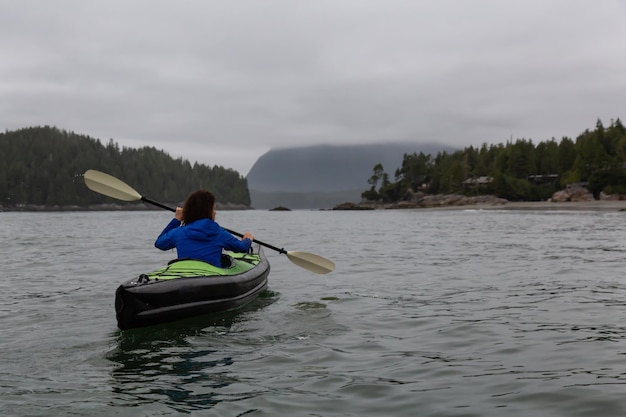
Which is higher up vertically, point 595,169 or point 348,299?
point 595,169

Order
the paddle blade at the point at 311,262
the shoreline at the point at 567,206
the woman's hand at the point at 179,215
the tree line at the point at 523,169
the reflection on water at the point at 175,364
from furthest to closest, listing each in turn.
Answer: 1. the tree line at the point at 523,169
2. the shoreline at the point at 567,206
3. the paddle blade at the point at 311,262
4. the woman's hand at the point at 179,215
5. the reflection on water at the point at 175,364

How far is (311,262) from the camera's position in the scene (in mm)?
14016

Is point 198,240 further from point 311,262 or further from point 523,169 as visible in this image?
point 523,169

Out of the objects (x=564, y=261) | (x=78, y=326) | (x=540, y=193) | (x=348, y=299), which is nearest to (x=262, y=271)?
(x=348, y=299)

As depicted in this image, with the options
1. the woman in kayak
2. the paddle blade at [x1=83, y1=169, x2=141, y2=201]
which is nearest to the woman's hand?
the woman in kayak

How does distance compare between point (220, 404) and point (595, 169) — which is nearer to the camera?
point (220, 404)

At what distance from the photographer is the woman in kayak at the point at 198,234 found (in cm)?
1012

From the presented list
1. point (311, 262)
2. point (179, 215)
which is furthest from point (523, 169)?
point (179, 215)

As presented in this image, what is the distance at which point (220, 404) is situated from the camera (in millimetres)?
5570

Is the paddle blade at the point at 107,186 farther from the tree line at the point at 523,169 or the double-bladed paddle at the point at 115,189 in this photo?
the tree line at the point at 523,169

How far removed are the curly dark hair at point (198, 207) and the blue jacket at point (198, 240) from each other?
4.1 inches

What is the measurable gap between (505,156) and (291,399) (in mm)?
133025

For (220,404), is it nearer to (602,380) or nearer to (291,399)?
(291,399)

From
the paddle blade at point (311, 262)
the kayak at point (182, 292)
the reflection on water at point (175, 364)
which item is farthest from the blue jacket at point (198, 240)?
the paddle blade at point (311, 262)
